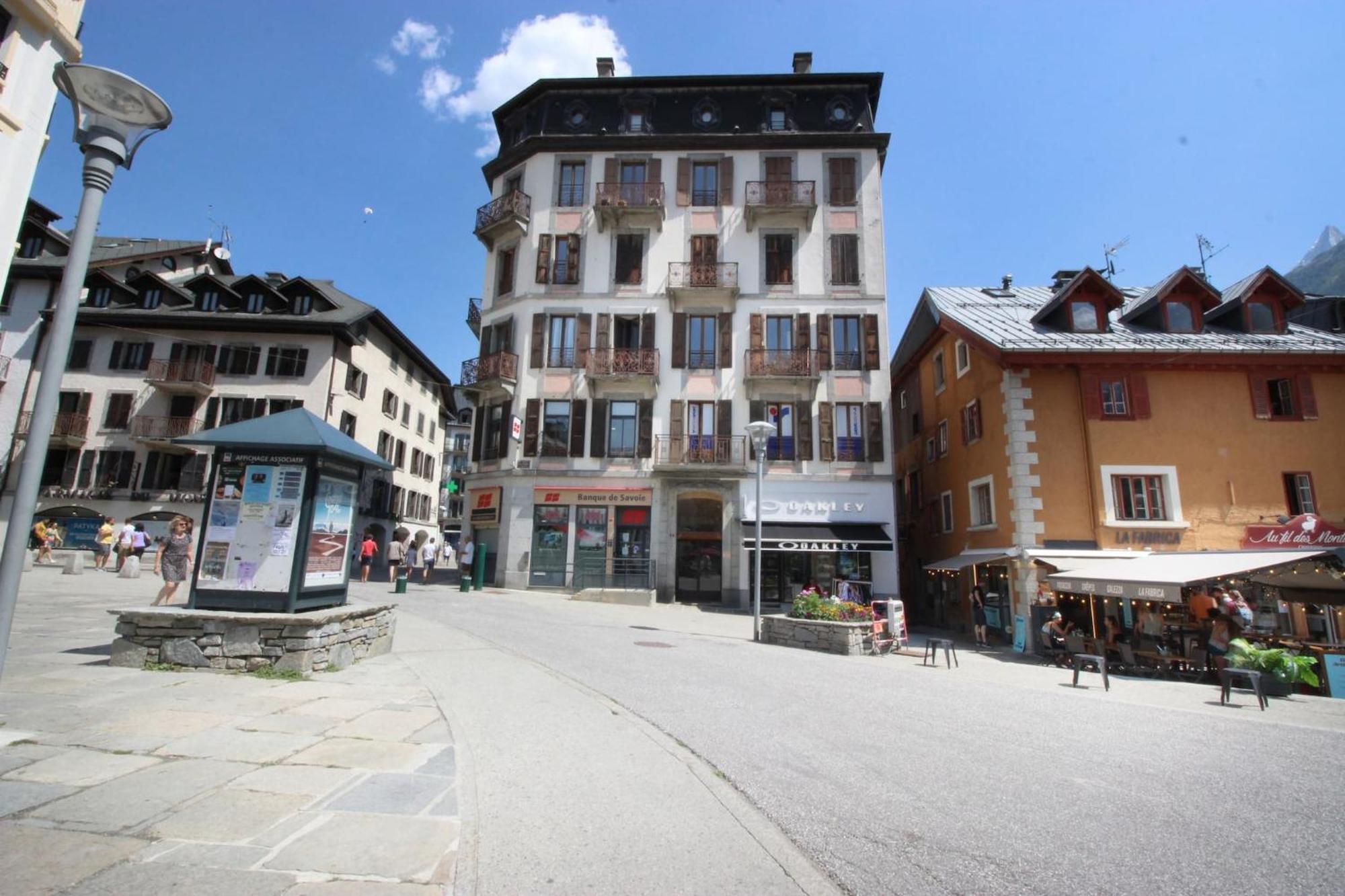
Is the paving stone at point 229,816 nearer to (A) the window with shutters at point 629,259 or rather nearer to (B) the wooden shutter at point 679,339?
(B) the wooden shutter at point 679,339

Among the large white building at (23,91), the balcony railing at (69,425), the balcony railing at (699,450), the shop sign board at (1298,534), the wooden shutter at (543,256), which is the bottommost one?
the shop sign board at (1298,534)

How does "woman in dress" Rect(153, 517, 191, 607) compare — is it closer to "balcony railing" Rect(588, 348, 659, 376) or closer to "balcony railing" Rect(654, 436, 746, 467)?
"balcony railing" Rect(588, 348, 659, 376)

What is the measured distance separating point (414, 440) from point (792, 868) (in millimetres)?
44425

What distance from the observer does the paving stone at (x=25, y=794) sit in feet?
12.4

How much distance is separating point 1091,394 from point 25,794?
72.2 feet

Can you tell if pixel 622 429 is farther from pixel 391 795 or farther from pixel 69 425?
pixel 69 425

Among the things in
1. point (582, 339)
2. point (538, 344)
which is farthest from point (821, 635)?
point (538, 344)

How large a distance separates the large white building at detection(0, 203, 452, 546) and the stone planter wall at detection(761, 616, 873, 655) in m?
27.6

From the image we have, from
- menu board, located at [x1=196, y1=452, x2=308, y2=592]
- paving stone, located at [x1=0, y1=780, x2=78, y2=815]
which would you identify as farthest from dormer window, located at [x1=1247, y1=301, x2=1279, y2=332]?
paving stone, located at [x1=0, y1=780, x2=78, y2=815]

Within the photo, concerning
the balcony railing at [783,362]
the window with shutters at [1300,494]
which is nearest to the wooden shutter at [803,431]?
the balcony railing at [783,362]

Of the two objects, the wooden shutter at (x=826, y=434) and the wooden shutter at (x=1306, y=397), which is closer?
the wooden shutter at (x=1306, y=397)

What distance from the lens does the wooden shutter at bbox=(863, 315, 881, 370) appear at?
25.9 metres

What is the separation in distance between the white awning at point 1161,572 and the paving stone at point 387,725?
14.0m

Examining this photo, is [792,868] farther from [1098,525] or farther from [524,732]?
[1098,525]
